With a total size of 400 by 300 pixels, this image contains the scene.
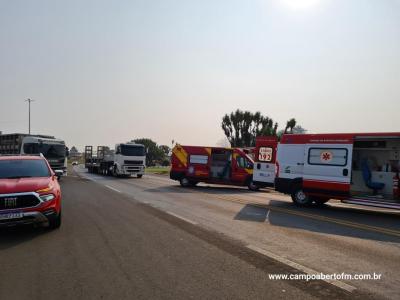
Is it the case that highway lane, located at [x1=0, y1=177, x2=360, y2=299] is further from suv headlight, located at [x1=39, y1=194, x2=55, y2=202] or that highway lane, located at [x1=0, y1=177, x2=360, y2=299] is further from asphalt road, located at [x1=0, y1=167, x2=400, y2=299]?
suv headlight, located at [x1=39, y1=194, x2=55, y2=202]

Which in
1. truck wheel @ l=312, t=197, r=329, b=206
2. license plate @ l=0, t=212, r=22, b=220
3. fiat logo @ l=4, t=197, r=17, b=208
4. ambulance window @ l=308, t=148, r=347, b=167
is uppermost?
ambulance window @ l=308, t=148, r=347, b=167

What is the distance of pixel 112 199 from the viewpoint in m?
15.2

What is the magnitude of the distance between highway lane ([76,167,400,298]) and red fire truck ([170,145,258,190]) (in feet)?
27.5

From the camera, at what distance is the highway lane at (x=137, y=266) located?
484 cm

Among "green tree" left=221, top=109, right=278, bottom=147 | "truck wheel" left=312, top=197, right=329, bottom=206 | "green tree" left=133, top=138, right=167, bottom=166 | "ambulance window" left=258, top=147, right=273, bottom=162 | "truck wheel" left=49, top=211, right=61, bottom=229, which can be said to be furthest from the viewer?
"green tree" left=133, top=138, right=167, bottom=166

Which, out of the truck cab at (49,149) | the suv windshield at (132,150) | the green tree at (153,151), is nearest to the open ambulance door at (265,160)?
the truck cab at (49,149)

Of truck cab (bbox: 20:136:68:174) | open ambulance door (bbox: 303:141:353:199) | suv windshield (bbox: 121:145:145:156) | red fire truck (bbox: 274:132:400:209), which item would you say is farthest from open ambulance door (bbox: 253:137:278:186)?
suv windshield (bbox: 121:145:145:156)

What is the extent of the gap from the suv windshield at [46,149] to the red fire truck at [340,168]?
17.1 metres

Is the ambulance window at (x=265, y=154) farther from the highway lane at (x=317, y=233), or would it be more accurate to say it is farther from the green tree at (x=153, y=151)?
the green tree at (x=153, y=151)

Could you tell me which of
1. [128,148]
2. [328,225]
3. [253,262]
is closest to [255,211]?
[328,225]

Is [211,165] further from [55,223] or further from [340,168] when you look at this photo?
[55,223]

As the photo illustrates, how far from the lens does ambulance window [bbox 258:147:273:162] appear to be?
17.6 meters

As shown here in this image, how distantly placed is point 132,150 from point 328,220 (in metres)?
24.4

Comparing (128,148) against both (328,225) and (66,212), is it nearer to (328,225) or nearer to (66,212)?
(66,212)
